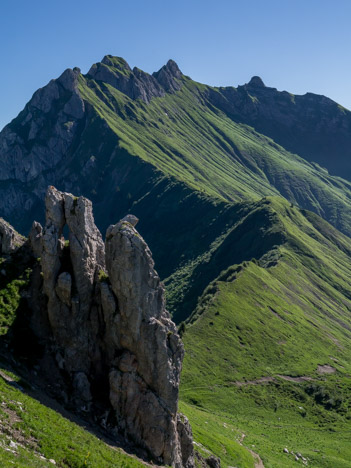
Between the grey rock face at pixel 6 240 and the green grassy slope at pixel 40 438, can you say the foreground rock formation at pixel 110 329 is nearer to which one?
the grey rock face at pixel 6 240

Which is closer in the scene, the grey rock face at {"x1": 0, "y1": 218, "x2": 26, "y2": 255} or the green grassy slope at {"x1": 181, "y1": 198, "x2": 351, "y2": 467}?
the grey rock face at {"x1": 0, "y1": 218, "x2": 26, "y2": 255}

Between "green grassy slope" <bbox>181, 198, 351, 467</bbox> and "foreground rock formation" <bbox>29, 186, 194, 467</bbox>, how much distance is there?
2682cm

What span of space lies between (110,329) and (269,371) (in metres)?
105

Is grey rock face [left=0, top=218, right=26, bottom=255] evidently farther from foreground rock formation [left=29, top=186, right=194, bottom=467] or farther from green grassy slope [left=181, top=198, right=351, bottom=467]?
green grassy slope [left=181, top=198, right=351, bottom=467]

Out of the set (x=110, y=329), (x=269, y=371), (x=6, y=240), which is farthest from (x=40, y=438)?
(x=269, y=371)

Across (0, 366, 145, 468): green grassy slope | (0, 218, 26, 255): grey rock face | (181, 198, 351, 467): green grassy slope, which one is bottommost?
(181, 198, 351, 467): green grassy slope

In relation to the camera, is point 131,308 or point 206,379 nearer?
point 131,308

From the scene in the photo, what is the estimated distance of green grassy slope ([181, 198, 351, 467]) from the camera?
93869 millimetres

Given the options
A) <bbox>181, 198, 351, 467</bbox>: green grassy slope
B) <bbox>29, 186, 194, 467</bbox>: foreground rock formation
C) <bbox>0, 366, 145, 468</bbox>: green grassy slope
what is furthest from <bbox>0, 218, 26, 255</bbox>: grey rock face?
<bbox>181, 198, 351, 467</bbox>: green grassy slope

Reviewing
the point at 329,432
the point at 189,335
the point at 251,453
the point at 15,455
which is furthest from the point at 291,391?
the point at 15,455

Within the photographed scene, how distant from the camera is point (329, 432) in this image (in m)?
107

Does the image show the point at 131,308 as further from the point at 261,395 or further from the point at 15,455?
the point at 261,395

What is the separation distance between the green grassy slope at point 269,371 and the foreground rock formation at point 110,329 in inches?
1056

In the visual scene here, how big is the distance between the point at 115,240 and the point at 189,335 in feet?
337
